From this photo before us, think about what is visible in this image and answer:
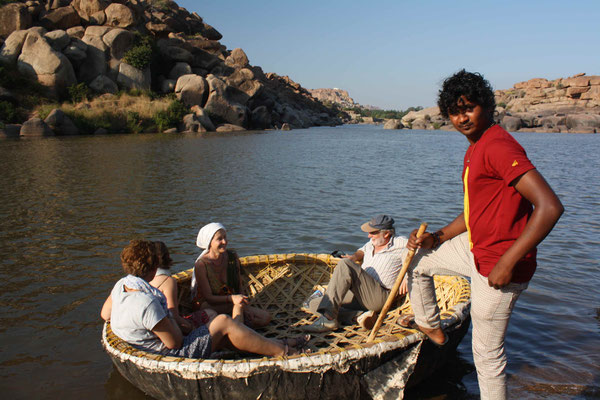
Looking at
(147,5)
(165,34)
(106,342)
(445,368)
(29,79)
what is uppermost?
(147,5)

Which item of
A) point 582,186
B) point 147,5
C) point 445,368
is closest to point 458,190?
point 582,186

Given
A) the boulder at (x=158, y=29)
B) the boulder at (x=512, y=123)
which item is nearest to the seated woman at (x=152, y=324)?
the boulder at (x=158, y=29)

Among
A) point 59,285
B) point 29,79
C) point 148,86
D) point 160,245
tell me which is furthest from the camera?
point 148,86

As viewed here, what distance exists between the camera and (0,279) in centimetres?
637

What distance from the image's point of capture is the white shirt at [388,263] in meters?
4.66

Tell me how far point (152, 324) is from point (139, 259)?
464 millimetres

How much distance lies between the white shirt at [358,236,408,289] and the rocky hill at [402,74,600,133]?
2272 inches

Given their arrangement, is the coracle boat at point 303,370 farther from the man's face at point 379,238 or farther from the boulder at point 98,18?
the boulder at point 98,18

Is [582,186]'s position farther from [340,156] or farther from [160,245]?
[160,245]

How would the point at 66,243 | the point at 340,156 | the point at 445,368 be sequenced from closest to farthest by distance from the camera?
1. the point at 445,368
2. the point at 66,243
3. the point at 340,156

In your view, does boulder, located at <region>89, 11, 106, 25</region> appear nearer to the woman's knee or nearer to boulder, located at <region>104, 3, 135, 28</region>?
boulder, located at <region>104, 3, 135, 28</region>

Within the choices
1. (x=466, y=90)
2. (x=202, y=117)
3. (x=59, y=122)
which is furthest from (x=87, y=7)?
(x=466, y=90)

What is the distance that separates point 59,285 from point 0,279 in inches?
36.0

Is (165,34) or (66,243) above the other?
(165,34)
